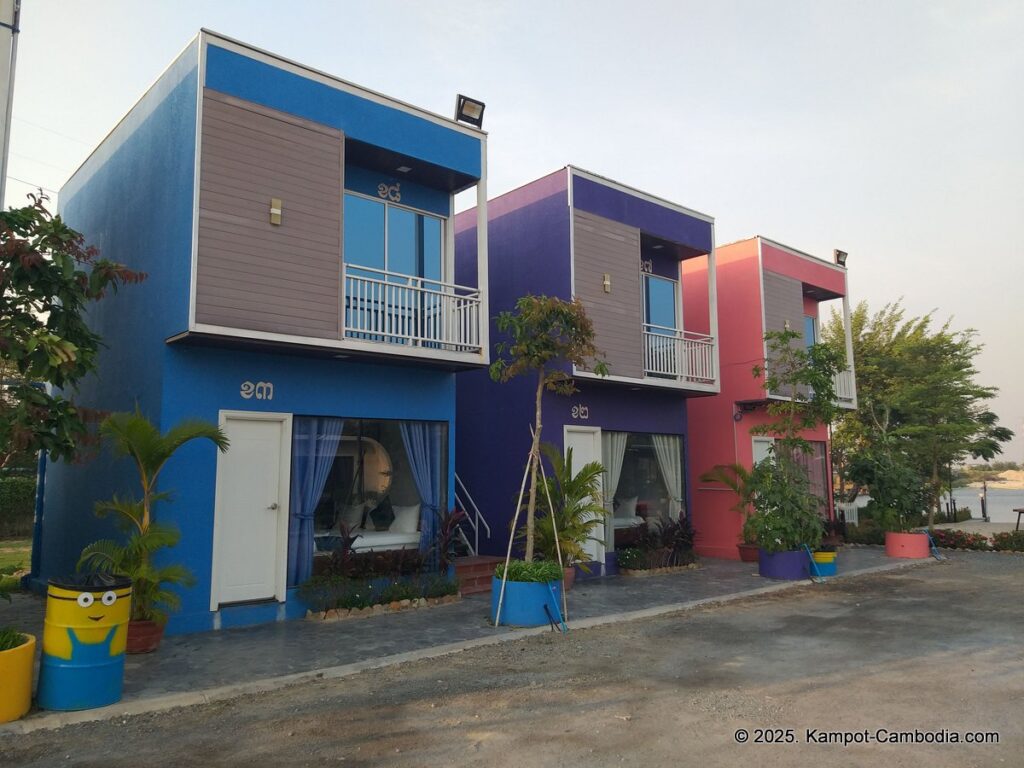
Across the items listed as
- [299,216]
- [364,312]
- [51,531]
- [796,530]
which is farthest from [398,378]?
[796,530]

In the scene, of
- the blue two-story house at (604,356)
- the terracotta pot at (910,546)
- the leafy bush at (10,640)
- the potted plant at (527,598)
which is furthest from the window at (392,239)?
the terracotta pot at (910,546)

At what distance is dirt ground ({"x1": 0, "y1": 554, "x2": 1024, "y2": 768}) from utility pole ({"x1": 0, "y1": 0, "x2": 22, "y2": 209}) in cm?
548

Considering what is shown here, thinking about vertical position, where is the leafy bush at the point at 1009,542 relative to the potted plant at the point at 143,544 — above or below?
below

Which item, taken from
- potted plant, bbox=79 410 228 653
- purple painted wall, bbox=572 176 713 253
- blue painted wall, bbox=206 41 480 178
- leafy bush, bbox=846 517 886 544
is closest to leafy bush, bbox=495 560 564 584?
potted plant, bbox=79 410 228 653

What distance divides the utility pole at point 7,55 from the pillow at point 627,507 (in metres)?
10.0

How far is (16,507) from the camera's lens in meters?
19.1

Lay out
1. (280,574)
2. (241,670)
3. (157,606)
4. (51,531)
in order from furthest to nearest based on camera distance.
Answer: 1. (51,531)
2. (280,574)
3. (157,606)
4. (241,670)

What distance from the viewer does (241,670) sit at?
665 centimetres

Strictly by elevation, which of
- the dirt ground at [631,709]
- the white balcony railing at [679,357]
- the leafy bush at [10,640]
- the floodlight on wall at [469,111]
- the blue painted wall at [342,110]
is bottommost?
the dirt ground at [631,709]

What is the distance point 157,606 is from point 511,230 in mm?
8367

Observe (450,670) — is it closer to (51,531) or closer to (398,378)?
(398,378)

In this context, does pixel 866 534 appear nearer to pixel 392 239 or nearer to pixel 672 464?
pixel 672 464

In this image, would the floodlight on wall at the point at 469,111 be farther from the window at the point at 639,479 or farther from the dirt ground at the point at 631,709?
the dirt ground at the point at 631,709

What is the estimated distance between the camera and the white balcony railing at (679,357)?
44.4 ft
